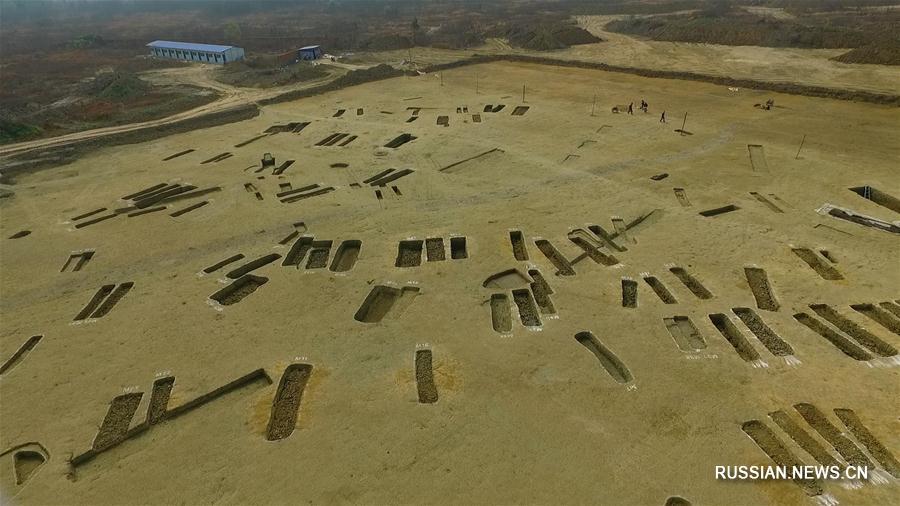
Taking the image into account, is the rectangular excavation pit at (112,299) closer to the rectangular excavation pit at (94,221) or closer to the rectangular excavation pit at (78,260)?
the rectangular excavation pit at (78,260)

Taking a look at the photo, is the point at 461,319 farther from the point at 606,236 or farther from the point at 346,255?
the point at 606,236

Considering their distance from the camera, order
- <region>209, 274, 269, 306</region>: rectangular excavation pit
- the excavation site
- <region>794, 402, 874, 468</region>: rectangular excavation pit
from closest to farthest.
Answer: <region>794, 402, 874, 468</region>: rectangular excavation pit < the excavation site < <region>209, 274, 269, 306</region>: rectangular excavation pit

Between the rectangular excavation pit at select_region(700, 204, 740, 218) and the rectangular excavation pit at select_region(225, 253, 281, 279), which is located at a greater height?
the rectangular excavation pit at select_region(700, 204, 740, 218)

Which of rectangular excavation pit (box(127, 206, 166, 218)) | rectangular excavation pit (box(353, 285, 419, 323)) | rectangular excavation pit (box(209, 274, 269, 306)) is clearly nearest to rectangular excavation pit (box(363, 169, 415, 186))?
rectangular excavation pit (box(209, 274, 269, 306))

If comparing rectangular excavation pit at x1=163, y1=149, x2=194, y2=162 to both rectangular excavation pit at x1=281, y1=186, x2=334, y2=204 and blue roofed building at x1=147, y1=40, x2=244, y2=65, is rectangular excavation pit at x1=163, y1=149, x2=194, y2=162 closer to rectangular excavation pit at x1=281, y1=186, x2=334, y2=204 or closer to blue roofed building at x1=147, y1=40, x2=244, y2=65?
rectangular excavation pit at x1=281, y1=186, x2=334, y2=204

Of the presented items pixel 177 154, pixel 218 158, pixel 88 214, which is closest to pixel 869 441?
pixel 88 214

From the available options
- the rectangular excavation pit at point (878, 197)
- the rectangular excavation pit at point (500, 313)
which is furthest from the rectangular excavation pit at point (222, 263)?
the rectangular excavation pit at point (878, 197)

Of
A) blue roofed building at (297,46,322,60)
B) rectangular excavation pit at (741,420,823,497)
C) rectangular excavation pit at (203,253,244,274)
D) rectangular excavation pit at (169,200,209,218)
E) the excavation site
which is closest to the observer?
rectangular excavation pit at (741,420,823,497)

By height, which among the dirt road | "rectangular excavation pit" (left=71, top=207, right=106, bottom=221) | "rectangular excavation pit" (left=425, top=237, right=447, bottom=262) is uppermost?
the dirt road
